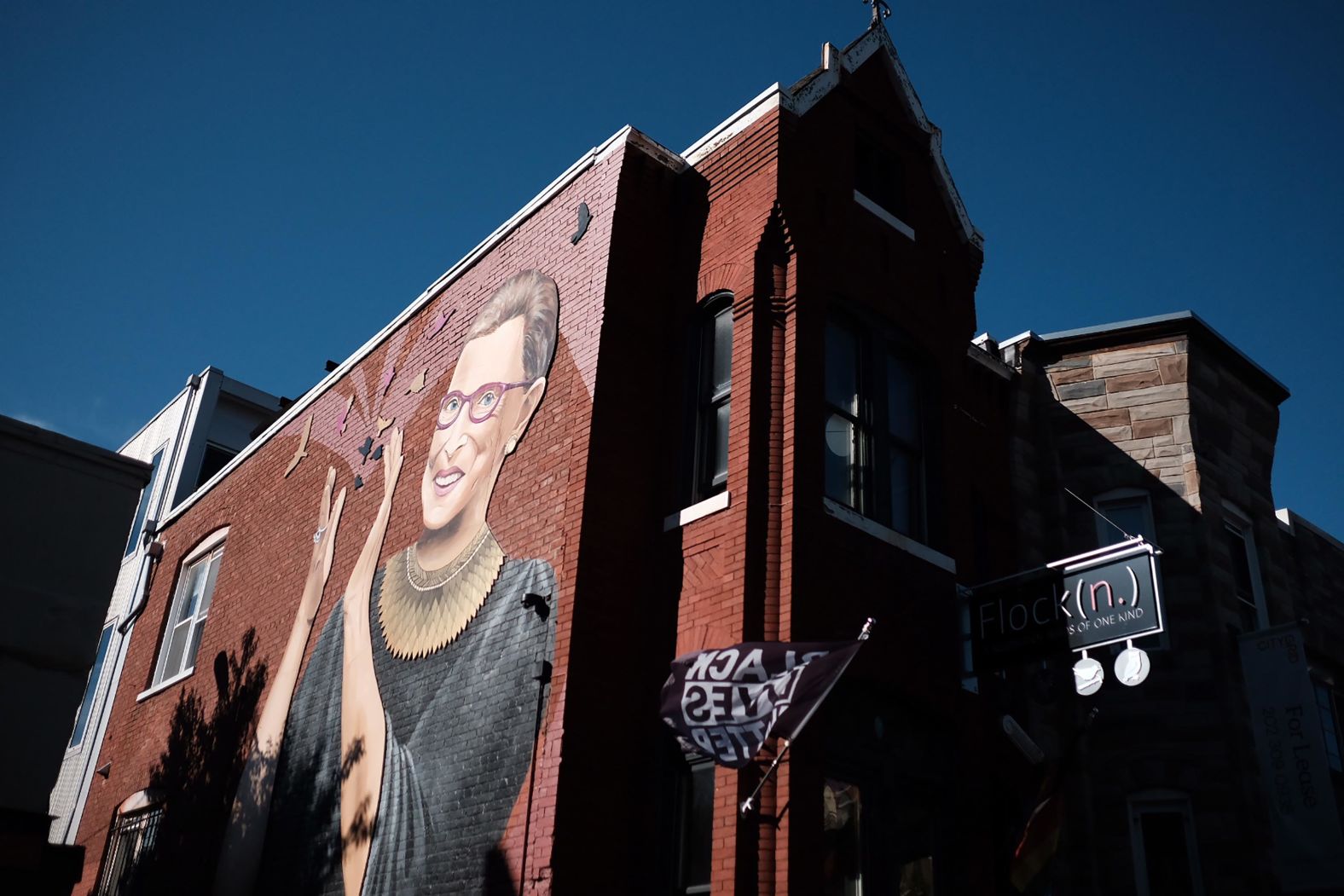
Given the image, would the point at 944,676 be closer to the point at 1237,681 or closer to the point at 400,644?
the point at 1237,681

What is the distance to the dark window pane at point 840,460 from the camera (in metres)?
11.6

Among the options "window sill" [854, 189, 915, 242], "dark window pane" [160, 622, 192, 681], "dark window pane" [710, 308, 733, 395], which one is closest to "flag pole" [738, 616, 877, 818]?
"dark window pane" [710, 308, 733, 395]

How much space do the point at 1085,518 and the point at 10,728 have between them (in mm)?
12000

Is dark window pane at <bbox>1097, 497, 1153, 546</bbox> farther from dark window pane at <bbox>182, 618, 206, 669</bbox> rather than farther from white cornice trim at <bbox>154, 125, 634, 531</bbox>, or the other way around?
dark window pane at <bbox>182, 618, 206, 669</bbox>

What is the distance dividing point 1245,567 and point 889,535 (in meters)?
6.45

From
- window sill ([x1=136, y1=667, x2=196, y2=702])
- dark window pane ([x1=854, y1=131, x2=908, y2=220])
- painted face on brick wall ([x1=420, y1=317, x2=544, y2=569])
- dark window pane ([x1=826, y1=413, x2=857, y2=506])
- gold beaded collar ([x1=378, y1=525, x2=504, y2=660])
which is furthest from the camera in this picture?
window sill ([x1=136, y1=667, x2=196, y2=702])

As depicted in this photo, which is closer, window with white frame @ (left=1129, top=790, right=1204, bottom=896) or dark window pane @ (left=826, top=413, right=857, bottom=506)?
dark window pane @ (left=826, top=413, right=857, bottom=506)

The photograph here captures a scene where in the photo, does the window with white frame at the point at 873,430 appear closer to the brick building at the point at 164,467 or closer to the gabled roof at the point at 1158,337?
the gabled roof at the point at 1158,337

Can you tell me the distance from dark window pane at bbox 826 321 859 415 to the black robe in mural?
132 inches

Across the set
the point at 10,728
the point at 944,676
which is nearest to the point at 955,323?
the point at 944,676

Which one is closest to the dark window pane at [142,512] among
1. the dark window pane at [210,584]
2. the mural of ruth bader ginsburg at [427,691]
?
the dark window pane at [210,584]

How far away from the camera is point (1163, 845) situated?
43.2ft

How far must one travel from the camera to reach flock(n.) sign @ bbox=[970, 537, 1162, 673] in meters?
10.3

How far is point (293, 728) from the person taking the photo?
14617mm
